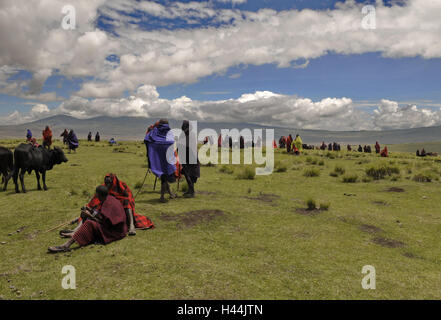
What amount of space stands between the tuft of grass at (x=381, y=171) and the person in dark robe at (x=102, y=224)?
53.7 feet

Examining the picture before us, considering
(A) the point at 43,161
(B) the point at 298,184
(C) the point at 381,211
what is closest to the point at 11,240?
(A) the point at 43,161

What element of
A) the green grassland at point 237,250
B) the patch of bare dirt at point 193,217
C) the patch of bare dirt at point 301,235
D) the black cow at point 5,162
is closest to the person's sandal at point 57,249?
the green grassland at point 237,250

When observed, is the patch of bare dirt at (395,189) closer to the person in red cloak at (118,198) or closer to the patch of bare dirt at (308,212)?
the patch of bare dirt at (308,212)

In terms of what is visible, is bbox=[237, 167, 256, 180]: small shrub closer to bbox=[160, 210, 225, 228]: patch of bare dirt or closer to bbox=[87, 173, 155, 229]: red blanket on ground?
bbox=[160, 210, 225, 228]: patch of bare dirt

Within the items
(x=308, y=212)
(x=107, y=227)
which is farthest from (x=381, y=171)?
(x=107, y=227)

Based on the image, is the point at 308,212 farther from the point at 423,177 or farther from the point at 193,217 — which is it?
the point at 423,177

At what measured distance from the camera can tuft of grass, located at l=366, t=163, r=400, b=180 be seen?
19297 millimetres

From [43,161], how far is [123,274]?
34.2 feet

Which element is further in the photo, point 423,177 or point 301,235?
point 423,177

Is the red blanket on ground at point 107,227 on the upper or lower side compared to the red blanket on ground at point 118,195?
lower

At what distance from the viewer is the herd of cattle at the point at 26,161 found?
13.0m

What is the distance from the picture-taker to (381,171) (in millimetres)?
19547

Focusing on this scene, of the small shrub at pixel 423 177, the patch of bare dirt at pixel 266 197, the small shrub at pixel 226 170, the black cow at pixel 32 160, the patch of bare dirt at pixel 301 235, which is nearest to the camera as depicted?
the patch of bare dirt at pixel 301 235

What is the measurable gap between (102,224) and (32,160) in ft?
26.7
